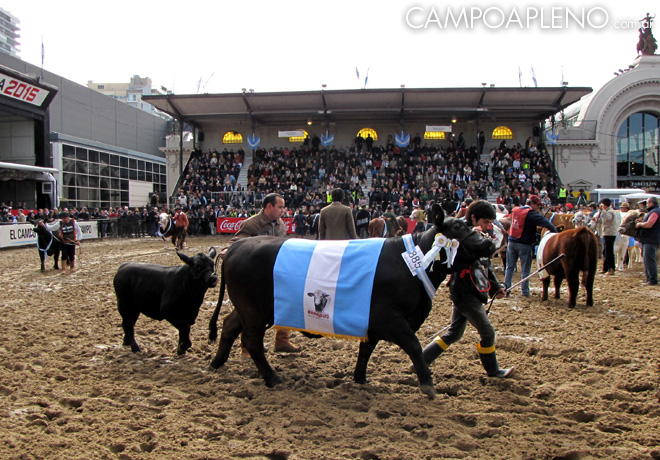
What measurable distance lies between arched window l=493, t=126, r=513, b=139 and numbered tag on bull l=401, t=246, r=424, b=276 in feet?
105

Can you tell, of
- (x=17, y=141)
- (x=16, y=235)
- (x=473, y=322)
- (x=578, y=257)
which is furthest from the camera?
(x=17, y=141)

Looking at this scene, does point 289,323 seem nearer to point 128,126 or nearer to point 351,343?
point 351,343

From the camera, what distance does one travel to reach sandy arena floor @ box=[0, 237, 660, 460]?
3.18 meters

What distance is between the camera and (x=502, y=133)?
108 ft

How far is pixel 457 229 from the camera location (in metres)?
3.97

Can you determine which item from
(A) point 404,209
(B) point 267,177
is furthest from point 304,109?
(A) point 404,209

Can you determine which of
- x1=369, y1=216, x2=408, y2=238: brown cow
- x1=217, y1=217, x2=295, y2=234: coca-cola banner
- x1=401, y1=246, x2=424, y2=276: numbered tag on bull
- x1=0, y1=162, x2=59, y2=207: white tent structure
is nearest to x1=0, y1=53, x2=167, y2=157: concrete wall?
x1=0, y1=162, x2=59, y2=207: white tent structure

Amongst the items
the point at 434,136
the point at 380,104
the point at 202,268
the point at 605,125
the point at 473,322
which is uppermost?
the point at 380,104

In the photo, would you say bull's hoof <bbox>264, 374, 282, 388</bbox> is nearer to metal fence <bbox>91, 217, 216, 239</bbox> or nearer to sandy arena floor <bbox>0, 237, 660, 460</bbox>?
sandy arena floor <bbox>0, 237, 660, 460</bbox>

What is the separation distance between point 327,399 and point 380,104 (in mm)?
28509

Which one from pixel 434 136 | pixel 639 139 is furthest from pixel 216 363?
pixel 639 139

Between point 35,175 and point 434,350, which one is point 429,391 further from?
point 35,175

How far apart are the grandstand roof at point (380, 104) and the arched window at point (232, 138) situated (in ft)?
6.29

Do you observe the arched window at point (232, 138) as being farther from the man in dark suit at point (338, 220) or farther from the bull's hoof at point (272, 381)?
the bull's hoof at point (272, 381)
